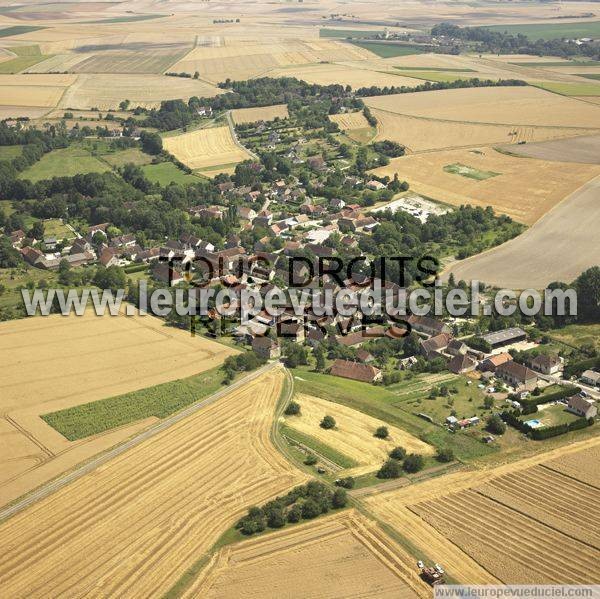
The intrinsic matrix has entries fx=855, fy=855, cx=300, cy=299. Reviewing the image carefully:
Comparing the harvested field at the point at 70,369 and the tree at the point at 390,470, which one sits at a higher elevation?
the harvested field at the point at 70,369

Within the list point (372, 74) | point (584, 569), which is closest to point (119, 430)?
point (584, 569)

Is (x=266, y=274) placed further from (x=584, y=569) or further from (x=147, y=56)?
(x=147, y=56)

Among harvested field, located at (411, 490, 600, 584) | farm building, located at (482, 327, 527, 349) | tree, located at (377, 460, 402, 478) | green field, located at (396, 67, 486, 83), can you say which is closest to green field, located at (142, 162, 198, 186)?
farm building, located at (482, 327, 527, 349)

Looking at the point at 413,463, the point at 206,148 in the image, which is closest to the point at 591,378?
the point at 413,463

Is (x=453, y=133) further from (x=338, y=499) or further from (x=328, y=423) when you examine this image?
(x=338, y=499)

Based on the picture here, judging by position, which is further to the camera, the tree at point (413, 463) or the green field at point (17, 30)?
the green field at point (17, 30)

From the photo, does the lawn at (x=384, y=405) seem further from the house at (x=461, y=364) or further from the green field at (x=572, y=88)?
the green field at (x=572, y=88)

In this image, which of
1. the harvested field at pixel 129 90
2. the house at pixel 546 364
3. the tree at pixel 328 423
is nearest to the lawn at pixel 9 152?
the harvested field at pixel 129 90
